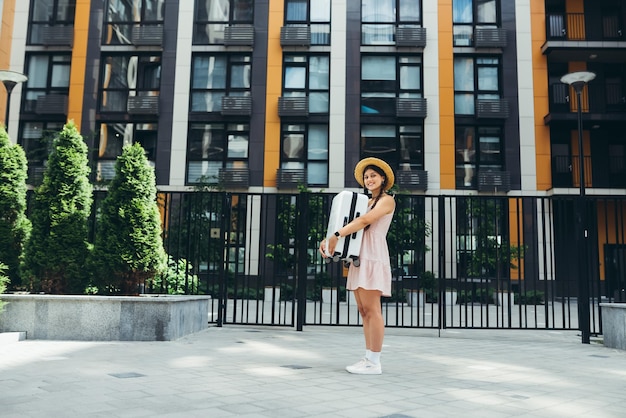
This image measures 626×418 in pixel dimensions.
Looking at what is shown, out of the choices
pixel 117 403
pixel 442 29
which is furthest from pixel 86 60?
pixel 117 403

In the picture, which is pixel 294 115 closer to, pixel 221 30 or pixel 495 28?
pixel 221 30

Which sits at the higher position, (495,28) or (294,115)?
(495,28)

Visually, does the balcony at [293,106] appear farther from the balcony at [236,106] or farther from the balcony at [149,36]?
the balcony at [149,36]

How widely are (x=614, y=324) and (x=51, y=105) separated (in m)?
24.0

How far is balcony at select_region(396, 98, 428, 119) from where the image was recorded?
76.0ft

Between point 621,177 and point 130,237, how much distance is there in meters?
22.7

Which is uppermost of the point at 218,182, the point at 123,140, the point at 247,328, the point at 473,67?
the point at 473,67

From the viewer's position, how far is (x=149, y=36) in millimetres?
23844

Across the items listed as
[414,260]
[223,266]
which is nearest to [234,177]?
[414,260]

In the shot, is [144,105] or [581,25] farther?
[581,25]

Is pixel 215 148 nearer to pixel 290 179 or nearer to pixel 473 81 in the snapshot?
pixel 290 179

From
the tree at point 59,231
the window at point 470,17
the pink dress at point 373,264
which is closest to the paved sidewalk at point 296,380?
the pink dress at point 373,264

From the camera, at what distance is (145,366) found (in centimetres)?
546

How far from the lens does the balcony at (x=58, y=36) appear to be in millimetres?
24172
